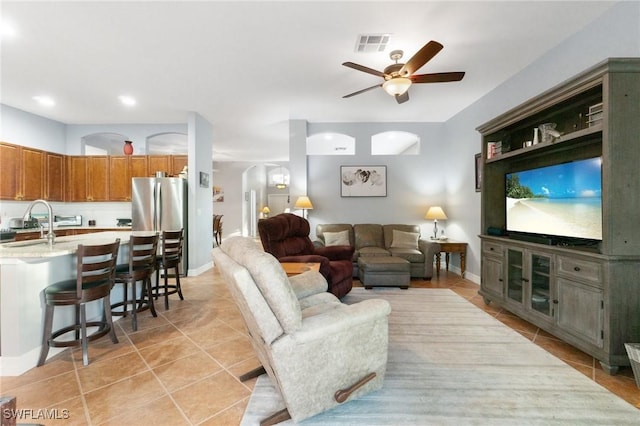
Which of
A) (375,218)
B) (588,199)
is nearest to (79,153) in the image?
(375,218)

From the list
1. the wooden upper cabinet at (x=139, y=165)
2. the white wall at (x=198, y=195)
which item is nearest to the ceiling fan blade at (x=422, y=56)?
the white wall at (x=198, y=195)

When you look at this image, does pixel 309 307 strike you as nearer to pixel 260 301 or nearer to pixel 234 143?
pixel 260 301

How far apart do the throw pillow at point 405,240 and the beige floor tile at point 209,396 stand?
12.1 feet

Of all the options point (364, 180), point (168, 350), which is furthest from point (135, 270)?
point (364, 180)

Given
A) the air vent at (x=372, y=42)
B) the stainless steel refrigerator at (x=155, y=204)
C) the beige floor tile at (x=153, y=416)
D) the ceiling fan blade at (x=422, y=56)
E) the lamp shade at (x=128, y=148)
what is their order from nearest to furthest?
the beige floor tile at (x=153, y=416)
the ceiling fan blade at (x=422, y=56)
the air vent at (x=372, y=42)
the stainless steel refrigerator at (x=155, y=204)
the lamp shade at (x=128, y=148)

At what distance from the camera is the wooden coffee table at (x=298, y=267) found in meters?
2.83

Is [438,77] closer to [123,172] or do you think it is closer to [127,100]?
[127,100]

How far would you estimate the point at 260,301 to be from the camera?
56.0 inches

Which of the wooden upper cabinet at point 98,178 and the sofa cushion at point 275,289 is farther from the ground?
the wooden upper cabinet at point 98,178

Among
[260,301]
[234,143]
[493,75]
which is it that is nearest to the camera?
[260,301]

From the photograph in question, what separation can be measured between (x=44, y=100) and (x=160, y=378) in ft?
16.1

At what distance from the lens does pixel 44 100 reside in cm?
439

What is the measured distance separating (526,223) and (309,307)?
2.57 metres

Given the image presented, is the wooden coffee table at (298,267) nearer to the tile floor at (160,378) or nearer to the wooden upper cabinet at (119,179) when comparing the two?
the tile floor at (160,378)
